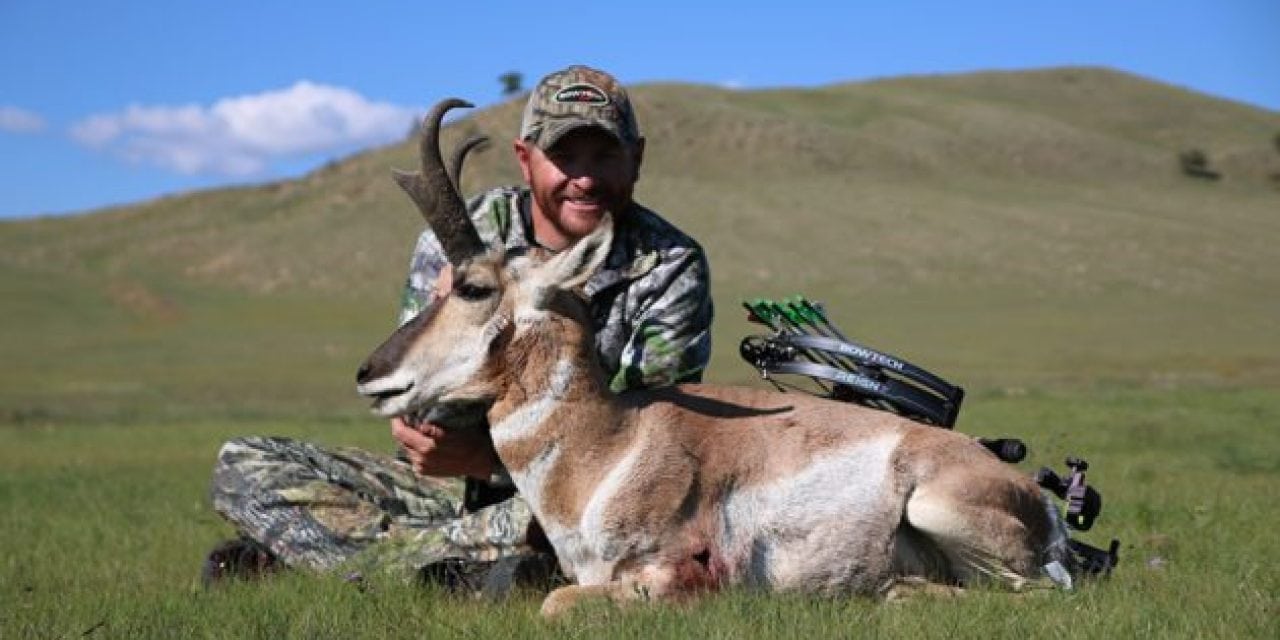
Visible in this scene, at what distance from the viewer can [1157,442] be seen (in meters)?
20.5

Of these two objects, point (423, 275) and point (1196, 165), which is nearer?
point (423, 275)

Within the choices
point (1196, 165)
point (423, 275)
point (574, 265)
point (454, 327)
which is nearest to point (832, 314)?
point (423, 275)

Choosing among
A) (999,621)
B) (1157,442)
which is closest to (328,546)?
(999,621)

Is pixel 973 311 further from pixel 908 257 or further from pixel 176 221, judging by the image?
pixel 176 221

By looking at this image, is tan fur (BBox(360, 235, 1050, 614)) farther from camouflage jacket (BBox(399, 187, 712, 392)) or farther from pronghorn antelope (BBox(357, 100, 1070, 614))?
camouflage jacket (BBox(399, 187, 712, 392))

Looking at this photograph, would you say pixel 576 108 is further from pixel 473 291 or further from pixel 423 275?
pixel 473 291

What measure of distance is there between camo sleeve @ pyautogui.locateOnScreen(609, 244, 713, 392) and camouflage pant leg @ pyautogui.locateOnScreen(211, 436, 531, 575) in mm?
984

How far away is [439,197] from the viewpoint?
748 centimetres

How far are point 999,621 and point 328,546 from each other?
13.8ft

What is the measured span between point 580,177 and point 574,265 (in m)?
1.64

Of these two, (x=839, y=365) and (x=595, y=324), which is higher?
(x=595, y=324)

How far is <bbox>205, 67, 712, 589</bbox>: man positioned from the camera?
28.3ft

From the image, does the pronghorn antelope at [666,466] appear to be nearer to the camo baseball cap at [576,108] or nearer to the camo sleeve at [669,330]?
the camo sleeve at [669,330]

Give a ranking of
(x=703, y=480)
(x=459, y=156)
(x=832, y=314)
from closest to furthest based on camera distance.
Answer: (x=703, y=480) → (x=459, y=156) → (x=832, y=314)
